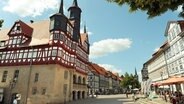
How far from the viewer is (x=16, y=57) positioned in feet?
124

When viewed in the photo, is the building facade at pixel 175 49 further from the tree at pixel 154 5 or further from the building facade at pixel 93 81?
the building facade at pixel 93 81

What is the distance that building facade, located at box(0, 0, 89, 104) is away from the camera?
34.4m

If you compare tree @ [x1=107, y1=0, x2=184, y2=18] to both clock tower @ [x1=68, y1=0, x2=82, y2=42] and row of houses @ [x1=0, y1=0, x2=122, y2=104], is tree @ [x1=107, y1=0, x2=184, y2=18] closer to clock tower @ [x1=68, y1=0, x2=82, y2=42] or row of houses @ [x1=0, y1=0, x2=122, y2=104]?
row of houses @ [x1=0, y1=0, x2=122, y2=104]

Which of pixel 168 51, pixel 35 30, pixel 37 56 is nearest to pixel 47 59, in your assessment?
pixel 37 56

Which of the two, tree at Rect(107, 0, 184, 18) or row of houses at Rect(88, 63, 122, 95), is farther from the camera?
row of houses at Rect(88, 63, 122, 95)

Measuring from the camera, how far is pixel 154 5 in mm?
6832

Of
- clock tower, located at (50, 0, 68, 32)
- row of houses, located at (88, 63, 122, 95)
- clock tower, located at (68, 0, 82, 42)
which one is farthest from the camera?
→ row of houses, located at (88, 63, 122, 95)

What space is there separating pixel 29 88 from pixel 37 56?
235 inches

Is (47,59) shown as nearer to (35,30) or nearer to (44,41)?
(44,41)

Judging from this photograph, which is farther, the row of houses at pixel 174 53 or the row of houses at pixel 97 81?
the row of houses at pixel 97 81

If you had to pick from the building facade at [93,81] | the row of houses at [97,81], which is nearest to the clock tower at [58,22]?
the row of houses at [97,81]

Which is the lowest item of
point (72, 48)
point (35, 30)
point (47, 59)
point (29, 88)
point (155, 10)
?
point (29, 88)

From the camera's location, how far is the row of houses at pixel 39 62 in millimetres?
34375

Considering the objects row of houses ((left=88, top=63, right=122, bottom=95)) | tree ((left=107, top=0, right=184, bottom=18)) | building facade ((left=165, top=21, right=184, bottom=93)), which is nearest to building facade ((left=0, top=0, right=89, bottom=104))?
building facade ((left=165, top=21, right=184, bottom=93))
